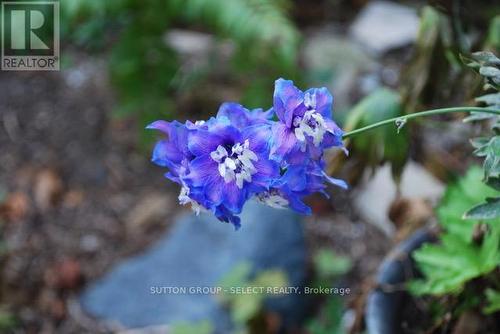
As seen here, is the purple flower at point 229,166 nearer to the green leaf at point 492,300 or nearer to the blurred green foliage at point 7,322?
the green leaf at point 492,300

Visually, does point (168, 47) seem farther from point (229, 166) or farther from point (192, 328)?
point (229, 166)

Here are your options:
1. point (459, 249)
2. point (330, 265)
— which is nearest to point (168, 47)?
point (330, 265)

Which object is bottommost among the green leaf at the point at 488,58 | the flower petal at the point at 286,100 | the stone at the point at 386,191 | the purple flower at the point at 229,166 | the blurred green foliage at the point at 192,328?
the blurred green foliage at the point at 192,328

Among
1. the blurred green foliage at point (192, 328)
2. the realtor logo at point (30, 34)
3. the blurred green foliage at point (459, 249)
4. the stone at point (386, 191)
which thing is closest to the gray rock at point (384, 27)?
the stone at point (386, 191)

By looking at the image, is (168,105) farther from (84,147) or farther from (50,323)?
(50,323)

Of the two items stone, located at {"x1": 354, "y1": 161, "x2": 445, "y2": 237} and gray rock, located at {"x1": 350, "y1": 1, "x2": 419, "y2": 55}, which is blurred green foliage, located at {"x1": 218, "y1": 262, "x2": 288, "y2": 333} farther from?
gray rock, located at {"x1": 350, "y1": 1, "x2": 419, "y2": 55}
